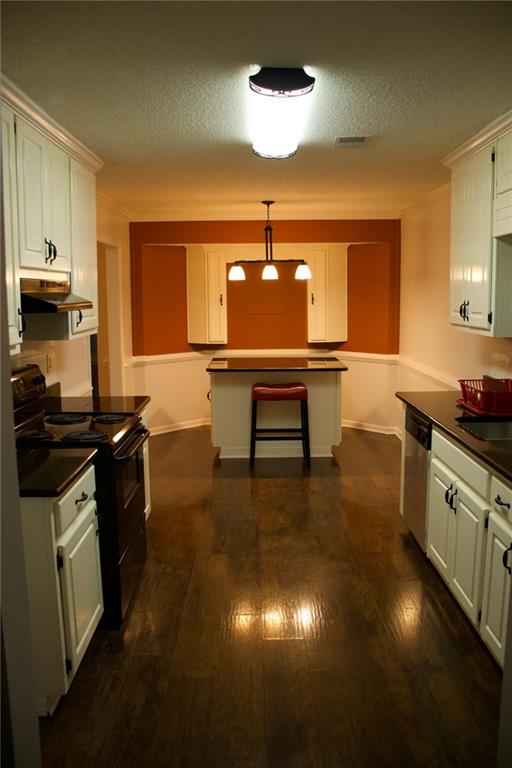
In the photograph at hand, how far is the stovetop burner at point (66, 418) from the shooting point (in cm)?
307

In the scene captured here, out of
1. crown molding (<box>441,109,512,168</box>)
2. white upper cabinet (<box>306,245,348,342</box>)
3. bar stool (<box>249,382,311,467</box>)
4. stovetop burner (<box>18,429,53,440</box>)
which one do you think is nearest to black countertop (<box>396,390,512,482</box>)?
crown molding (<box>441,109,512,168</box>)

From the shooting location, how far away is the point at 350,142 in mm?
3141

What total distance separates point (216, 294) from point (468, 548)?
4.77 m

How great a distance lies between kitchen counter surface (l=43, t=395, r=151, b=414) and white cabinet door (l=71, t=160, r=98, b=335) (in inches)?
17.8

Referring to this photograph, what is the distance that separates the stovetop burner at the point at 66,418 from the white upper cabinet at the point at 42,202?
2.58 feet

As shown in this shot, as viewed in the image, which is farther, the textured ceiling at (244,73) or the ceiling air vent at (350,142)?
the ceiling air vent at (350,142)

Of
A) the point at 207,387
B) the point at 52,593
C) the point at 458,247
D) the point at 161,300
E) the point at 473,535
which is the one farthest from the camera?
the point at 207,387

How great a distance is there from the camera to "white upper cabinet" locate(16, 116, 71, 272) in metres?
2.46

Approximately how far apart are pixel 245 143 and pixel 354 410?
406cm

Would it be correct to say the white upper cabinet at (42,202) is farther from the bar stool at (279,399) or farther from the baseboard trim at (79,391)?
the bar stool at (279,399)

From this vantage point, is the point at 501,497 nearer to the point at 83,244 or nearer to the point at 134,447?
the point at 134,447

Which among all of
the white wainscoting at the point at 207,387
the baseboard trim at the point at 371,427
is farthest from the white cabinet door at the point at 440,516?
the baseboard trim at the point at 371,427

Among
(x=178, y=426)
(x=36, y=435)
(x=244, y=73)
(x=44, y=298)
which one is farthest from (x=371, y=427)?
(x=244, y=73)

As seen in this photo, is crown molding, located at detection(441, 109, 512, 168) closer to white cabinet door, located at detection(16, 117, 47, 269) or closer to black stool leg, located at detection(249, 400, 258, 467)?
white cabinet door, located at detection(16, 117, 47, 269)
